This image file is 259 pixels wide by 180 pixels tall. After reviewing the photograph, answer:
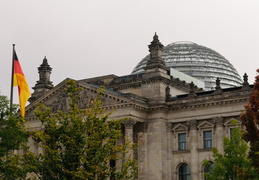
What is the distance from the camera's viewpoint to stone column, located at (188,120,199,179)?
61000mm

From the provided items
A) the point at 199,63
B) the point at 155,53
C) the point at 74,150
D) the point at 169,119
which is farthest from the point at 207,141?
the point at 199,63

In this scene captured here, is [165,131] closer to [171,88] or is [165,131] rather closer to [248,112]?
[171,88]

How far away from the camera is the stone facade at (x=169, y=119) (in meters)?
60.4

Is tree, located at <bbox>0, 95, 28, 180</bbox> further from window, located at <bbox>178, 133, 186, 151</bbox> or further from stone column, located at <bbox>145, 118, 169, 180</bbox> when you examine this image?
window, located at <bbox>178, 133, 186, 151</bbox>

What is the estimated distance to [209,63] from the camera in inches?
3617

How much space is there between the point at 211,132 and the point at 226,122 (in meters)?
2.25

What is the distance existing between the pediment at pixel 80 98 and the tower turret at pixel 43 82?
4.79 metres

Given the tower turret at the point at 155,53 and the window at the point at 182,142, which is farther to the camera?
the tower turret at the point at 155,53

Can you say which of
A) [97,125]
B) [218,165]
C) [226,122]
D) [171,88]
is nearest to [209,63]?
[171,88]

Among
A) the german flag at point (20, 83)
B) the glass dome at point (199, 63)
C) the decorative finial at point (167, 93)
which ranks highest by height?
the glass dome at point (199, 63)

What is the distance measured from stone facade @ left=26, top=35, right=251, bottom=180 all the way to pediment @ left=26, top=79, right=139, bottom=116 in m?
0.11

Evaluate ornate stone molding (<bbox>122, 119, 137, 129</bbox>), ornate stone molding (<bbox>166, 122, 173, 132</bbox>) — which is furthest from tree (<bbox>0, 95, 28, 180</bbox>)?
ornate stone molding (<bbox>166, 122, 173, 132</bbox>)

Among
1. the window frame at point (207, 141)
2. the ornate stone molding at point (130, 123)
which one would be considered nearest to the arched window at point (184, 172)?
the window frame at point (207, 141)

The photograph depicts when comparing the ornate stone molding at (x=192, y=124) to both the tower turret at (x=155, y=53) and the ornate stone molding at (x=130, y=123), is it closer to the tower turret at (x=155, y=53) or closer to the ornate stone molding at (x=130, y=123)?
the ornate stone molding at (x=130, y=123)
